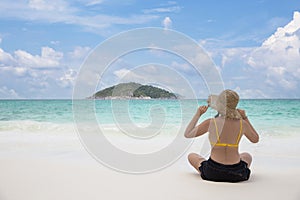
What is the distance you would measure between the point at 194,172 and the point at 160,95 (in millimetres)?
1621

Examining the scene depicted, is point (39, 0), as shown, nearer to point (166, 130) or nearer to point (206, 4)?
point (206, 4)

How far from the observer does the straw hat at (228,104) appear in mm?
3521

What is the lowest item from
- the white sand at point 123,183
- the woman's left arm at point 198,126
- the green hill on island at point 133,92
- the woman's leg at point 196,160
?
the white sand at point 123,183

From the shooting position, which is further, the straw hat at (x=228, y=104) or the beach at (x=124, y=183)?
the straw hat at (x=228, y=104)

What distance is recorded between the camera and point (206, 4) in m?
22.5

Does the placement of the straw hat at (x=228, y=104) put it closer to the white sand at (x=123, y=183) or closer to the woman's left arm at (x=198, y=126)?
the woman's left arm at (x=198, y=126)

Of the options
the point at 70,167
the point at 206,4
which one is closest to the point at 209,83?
the point at 70,167

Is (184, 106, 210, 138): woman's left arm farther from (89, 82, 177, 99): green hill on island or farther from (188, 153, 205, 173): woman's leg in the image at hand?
(89, 82, 177, 99): green hill on island

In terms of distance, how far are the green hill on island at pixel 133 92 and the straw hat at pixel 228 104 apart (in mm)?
1717

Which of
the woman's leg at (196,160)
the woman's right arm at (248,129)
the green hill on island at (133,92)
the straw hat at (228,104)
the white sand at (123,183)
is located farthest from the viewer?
the green hill on island at (133,92)

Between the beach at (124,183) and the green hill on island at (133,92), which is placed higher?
the green hill on island at (133,92)

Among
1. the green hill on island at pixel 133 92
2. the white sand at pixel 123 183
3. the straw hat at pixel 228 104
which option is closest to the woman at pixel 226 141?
the straw hat at pixel 228 104

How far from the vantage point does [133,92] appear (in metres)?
5.61

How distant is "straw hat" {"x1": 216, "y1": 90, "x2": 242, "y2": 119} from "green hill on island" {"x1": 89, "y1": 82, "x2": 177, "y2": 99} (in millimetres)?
1717
